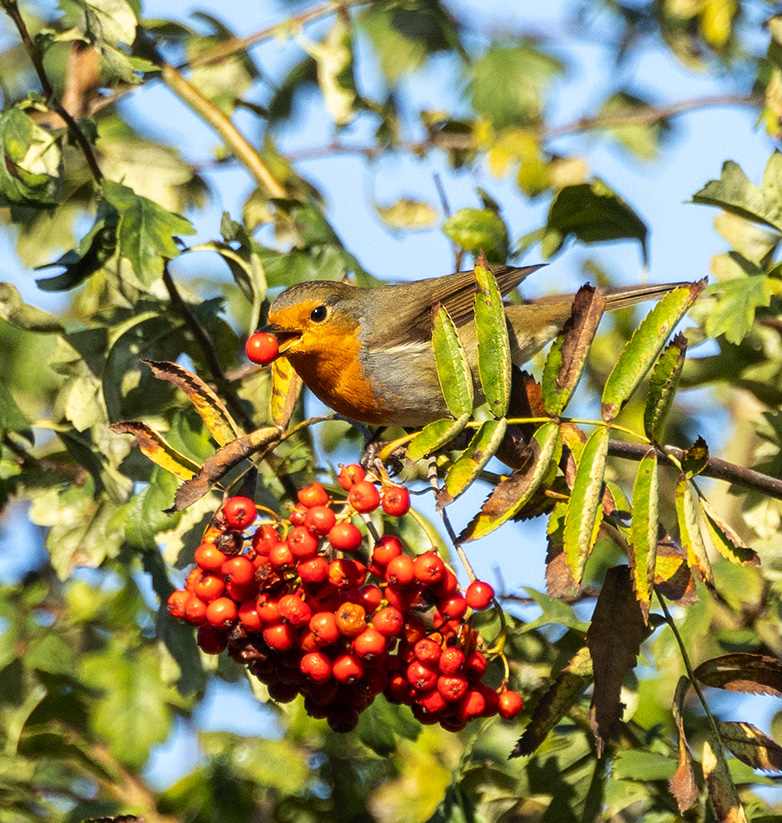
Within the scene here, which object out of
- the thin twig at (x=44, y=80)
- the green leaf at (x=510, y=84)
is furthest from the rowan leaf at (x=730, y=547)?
the green leaf at (x=510, y=84)

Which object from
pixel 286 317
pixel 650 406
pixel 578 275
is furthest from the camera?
pixel 578 275

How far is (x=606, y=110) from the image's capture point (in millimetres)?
6473

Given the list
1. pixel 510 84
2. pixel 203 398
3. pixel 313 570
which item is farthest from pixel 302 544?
pixel 510 84

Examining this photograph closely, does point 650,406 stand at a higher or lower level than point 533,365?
lower

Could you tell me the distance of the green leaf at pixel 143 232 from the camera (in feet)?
10.6

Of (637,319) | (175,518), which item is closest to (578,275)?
(637,319)

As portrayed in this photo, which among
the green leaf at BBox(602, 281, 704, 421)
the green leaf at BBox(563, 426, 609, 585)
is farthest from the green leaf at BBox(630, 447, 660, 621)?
the green leaf at BBox(602, 281, 704, 421)

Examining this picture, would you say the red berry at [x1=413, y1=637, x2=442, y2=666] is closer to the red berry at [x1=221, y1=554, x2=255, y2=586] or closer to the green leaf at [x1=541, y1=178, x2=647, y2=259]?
the red berry at [x1=221, y1=554, x2=255, y2=586]

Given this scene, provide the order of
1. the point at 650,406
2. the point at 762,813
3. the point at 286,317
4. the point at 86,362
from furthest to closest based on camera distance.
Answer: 1. the point at 286,317
2. the point at 86,362
3. the point at 762,813
4. the point at 650,406

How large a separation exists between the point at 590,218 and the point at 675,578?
6.70ft

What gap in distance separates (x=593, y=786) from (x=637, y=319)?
3108 millimetres

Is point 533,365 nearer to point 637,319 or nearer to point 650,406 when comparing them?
point 637,319

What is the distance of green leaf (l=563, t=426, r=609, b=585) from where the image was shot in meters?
2.22

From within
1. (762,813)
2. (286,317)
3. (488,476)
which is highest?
(286,317)
